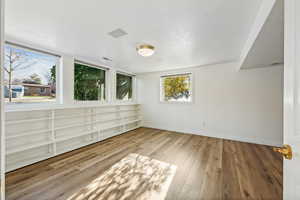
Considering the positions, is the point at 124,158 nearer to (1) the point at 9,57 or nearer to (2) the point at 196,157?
(2) the point at 196,157

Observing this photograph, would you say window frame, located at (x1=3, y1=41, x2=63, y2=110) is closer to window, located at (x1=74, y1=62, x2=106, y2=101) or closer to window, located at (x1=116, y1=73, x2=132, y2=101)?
window, located at (x1=74, y1=62, x2=106, y2=101)

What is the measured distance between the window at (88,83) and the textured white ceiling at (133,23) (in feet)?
2.26

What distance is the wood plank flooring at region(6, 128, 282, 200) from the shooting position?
1.51 meters

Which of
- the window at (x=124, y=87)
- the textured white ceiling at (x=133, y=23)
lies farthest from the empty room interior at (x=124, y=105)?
the window at (x=124, y=87)

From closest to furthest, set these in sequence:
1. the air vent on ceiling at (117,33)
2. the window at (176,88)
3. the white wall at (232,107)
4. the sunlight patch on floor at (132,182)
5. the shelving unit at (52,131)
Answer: the sunlight patch on floor at (132,182) → the air vent on ceiling at (117,33) → the shelving unit at (52,131) → the white wall at (232,107) → the window at (176,88)

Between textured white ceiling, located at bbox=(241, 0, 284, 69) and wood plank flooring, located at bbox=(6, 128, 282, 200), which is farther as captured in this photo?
wood plank flooring, located at bbox=(6, 128, 282, 200)

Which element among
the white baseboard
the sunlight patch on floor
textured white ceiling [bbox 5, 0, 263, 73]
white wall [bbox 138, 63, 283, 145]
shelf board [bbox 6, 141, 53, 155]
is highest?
textured white ceiling [bbox 5, 0, 263, 73]

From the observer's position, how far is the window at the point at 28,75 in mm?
2100

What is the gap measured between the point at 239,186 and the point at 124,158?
183 cm

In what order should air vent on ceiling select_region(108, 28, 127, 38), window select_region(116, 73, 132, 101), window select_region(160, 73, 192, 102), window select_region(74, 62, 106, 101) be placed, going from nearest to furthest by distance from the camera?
air vent on ceiling select_region(108, 28, 127, 38)
window select_region(74, 62, 106, 101)
window select_region(160, 73, 192, 102)
window select_region(116, 73, 132, 101)

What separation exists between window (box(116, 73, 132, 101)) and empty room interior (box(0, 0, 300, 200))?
238 millimetres

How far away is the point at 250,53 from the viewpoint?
2.16 metres

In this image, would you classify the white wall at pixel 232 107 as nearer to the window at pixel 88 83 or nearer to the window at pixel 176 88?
the window at pixel 176 88

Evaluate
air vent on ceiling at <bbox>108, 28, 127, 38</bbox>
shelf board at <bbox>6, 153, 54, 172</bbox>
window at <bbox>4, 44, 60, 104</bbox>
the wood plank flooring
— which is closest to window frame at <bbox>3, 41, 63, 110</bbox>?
window at <bbox>4, 44, 60, 104</bbox>
